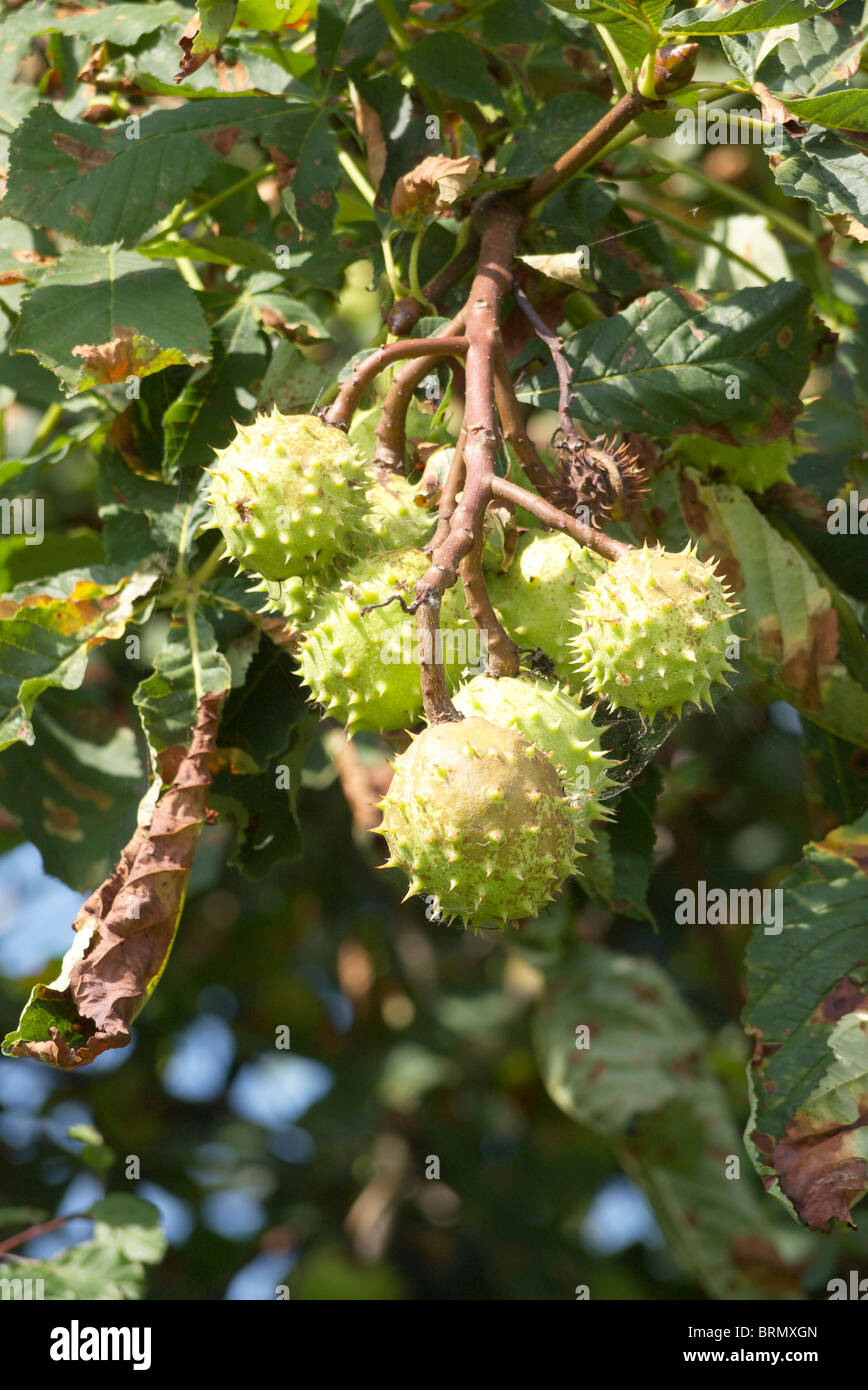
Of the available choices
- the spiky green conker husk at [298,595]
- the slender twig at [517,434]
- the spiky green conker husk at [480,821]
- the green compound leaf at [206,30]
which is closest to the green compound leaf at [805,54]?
the slender twig at [517,434]

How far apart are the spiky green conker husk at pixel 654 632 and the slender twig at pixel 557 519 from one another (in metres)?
0.02

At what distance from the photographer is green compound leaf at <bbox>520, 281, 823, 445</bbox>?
1.79 m

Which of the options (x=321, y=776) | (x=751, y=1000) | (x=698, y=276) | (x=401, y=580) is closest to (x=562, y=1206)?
(x=321, y=776)

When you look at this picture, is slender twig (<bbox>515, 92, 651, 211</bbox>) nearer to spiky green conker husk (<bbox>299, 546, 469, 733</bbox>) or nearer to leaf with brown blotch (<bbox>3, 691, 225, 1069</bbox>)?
spiky green conker husk (<bbox>299, 546, 469, 733</bbox>)

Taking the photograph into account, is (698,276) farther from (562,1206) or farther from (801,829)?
(562,1206)

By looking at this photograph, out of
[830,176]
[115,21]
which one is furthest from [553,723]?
[115,21]

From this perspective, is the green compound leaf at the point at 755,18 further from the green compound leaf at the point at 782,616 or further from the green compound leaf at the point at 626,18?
the green compound leaf at the point at 782,616

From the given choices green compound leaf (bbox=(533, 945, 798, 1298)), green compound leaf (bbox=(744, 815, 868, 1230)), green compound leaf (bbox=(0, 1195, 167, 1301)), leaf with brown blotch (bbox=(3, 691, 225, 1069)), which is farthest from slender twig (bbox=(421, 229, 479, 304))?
green compound leaf (bbox=(533, 945, 798, 1298))

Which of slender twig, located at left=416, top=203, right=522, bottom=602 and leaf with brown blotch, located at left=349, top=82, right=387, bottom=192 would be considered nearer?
slender twig, located at left=416, top=203, right=522, bottom=602

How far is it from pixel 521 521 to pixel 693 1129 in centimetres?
201

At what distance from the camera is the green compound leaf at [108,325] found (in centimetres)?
175

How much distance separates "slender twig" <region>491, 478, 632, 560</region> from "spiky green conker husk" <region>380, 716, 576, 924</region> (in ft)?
0.89

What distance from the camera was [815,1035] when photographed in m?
1.77

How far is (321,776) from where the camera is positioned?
8.73 ft
